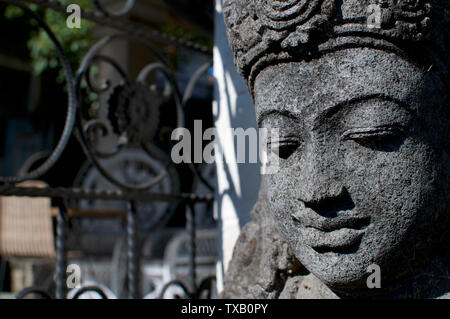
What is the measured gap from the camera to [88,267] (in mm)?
4051

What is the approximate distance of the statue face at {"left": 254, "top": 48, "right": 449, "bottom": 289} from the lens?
1094mm

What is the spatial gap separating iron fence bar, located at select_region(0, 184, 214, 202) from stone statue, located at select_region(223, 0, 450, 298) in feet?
2.40

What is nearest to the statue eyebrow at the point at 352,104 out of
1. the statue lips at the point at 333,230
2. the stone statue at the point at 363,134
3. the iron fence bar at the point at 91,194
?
the stone statue at the point at 363,134

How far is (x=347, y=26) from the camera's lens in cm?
110

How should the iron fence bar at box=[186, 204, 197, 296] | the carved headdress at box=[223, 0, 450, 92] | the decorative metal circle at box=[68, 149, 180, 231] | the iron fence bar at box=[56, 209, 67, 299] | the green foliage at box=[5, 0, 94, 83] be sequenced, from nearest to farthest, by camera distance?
the carved headdress at box=[223, 0, 450, 92] < the iron fence bar at box=[56, 209, 67, 299] < the iron fence bar at box=[186, 204, 197, 296] < the decorative metal circle at box=[68, 149, 180, 231] < the green foliage at box=[5, 0, 94, 83]

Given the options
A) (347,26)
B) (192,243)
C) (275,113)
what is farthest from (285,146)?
(192,243)

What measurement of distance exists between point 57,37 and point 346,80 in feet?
15.3

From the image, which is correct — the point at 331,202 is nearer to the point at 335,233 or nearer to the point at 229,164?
the point at 335,233

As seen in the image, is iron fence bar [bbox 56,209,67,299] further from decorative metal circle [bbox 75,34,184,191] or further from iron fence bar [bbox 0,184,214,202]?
decorative metal circle [bbox 75,34,184,191]

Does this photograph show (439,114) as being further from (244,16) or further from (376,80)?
(244,16)

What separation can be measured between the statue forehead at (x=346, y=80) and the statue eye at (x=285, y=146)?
0.07 m

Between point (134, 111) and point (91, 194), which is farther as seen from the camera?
point (134, 111)

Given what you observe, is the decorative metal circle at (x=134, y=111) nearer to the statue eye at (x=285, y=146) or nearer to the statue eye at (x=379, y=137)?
the statue eye at (x=285, y=146)

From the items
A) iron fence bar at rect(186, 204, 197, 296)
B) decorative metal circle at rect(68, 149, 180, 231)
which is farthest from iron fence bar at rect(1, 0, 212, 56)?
decorative metal circle at rect(68, 149, 180, 231)
